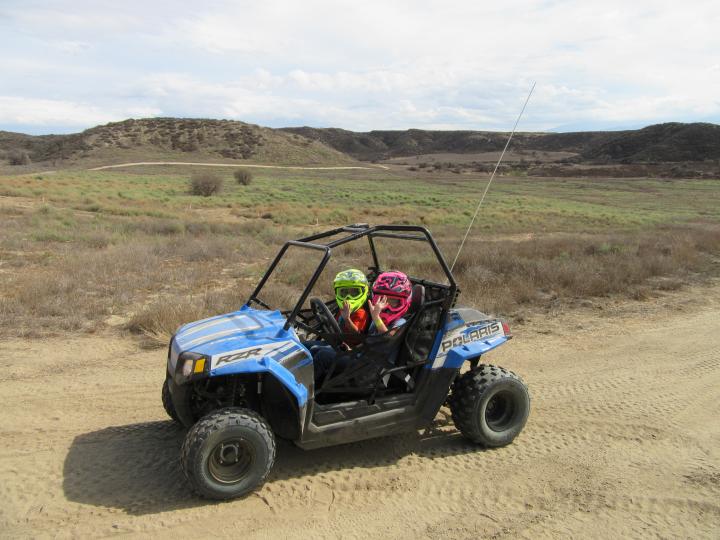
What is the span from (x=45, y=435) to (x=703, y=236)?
19602 millimetres

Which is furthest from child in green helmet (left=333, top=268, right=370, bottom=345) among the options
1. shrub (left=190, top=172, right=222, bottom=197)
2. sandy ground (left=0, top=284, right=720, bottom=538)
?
shrub (left=190, top=172, right=222, bottom=197)

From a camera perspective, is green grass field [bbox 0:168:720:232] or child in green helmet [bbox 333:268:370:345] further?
green grass field [bbox 0:168:720:232]

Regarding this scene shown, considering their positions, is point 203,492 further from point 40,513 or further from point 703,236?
point 703,236

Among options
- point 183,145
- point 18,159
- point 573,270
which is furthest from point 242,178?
point 18,159

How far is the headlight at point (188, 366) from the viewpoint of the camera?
4.00 metres

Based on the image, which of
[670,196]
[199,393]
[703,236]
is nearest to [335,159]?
[670,196]

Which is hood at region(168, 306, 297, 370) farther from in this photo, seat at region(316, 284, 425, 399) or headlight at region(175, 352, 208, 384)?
seat at region(316, 284, 425, 399)

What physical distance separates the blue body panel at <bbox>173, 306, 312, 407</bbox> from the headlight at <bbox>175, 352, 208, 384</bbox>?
0.04 metres

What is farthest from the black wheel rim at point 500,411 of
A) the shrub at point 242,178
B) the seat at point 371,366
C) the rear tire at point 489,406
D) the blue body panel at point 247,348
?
the shrub at point 242,178

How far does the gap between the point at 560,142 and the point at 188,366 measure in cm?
15048

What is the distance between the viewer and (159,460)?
15.3 ft

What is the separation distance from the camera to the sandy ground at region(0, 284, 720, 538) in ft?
12.7

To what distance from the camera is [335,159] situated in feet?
354

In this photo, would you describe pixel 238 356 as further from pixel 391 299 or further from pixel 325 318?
pixel 391 299
